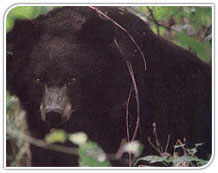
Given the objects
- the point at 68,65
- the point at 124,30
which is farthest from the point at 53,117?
the point at 124,30

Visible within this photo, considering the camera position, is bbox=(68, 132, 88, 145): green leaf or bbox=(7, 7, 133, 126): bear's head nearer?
bbox=(68, 132, 88, 145): green leaf

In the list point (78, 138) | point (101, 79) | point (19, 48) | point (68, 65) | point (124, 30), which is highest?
point (124, 30)

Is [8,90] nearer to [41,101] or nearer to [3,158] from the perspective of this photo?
[41,101]

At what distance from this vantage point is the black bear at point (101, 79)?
20.0ft

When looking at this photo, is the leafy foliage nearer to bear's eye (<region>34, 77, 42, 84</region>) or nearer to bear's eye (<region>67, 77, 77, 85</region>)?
bear's eye (<region>67, 77, 77, 85</region>)

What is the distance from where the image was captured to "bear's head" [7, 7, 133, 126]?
605 cm

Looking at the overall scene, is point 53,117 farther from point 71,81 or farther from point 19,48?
point 19,48

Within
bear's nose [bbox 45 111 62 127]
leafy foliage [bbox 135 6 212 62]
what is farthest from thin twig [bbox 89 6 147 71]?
bear's nose [bbox 45 111 62 127]

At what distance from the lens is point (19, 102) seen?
21.3ft

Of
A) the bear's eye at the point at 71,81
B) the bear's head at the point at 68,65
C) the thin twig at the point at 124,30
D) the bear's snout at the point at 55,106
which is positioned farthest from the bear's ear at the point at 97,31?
the bear's snout at the point at 55,106

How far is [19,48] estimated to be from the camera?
20.5ft

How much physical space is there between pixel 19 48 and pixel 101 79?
34.8 inches

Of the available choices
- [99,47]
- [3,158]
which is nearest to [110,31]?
[99,47]

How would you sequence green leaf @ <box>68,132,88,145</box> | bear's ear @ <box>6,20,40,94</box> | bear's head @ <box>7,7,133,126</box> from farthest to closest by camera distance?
bear's ear @ <box>6,20,40,94</box> < bear's head @ <box>7,7,133,126</box> < green leaf @ <box>68,132,88,145</box>
